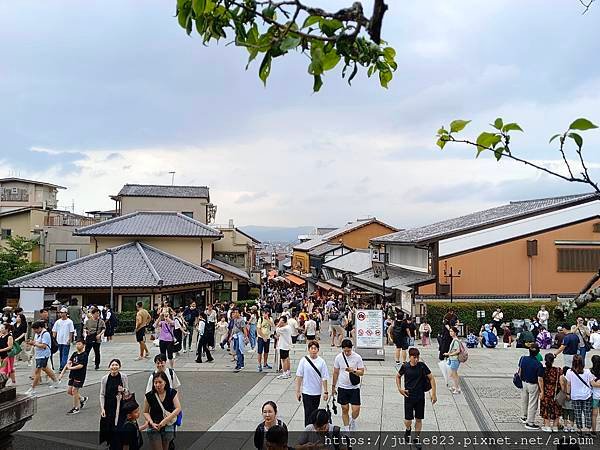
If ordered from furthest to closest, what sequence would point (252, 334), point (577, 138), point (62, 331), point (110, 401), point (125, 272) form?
point (125, 272) < point (252, 334) < point (62, 331) < point (110, 401) < point (577, 138)

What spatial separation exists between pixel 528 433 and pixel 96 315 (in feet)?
34.4

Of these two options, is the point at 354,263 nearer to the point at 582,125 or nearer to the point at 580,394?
the point at 580,394

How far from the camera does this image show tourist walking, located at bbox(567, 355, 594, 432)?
838 cm

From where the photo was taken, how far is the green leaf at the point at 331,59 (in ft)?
8.21

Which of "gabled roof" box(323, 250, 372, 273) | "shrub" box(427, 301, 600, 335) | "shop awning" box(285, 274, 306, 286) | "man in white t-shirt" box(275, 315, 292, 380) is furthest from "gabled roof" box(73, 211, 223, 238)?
"shop awning" box(285, 274, 306, 286)

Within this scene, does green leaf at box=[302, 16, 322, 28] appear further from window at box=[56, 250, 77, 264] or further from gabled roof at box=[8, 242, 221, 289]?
window at box=[56, 250, 77, 264]

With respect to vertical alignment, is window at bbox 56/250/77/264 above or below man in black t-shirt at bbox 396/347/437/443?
above

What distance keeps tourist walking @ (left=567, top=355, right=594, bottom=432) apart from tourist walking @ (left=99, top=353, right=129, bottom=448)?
7.09 metres

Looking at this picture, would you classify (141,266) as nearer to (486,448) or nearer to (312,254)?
(486,448)

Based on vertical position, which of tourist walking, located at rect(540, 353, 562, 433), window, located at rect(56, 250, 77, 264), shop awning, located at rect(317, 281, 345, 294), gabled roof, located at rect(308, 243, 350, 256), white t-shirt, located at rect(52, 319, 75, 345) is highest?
gabled roof, located at rect(308, 243, 350, 256)

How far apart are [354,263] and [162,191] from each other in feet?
57.6

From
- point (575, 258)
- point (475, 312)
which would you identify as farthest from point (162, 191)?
point (575, 258)

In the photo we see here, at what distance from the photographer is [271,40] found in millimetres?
2439

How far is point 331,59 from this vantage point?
8.31 ft
